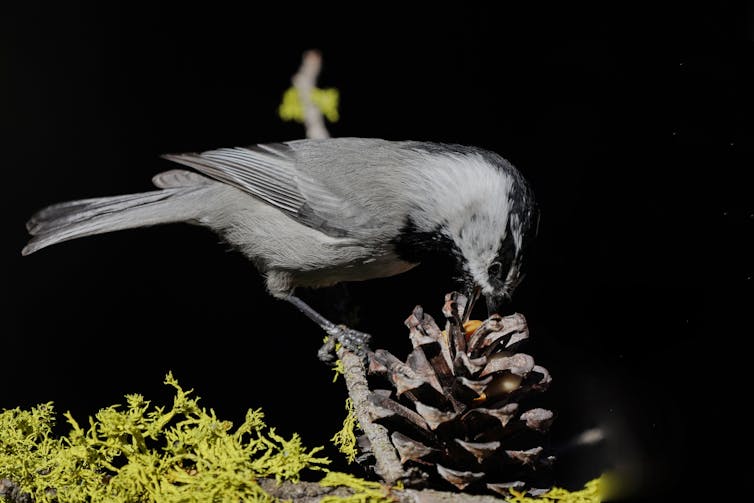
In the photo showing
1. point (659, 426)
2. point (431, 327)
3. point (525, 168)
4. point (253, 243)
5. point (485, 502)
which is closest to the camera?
point (485, 502)

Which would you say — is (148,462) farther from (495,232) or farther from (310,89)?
(310,89)

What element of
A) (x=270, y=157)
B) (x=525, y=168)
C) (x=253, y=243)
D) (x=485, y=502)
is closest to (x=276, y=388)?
(x=253, y=243)

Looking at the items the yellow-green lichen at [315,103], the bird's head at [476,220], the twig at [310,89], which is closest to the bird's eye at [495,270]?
the bird's head at [476,220]

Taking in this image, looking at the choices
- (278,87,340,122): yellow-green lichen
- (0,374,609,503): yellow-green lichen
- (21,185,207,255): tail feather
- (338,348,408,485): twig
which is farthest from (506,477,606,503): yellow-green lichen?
(278,87,340,122): yellow-green lichen

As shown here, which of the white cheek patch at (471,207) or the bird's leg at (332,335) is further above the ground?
the white cheek patch at (471,207)

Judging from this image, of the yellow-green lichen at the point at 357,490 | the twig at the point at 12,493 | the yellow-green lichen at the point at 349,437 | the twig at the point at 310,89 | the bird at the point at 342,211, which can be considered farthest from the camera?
the twig at the point at 310,89

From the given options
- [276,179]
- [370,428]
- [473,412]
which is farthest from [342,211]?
[473,412]

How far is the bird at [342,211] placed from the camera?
4.82 feet

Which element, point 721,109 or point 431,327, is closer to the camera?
point 431,327

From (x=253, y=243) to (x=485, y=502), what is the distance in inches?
39.4

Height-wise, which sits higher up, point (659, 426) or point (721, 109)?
point (721, 109)

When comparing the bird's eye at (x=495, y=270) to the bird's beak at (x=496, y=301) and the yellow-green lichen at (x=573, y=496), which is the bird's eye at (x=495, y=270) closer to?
A: the bird's beak at (x=496, y=301)

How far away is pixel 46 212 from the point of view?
187 cm

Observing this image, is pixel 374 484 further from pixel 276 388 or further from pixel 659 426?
pixel 276 388
